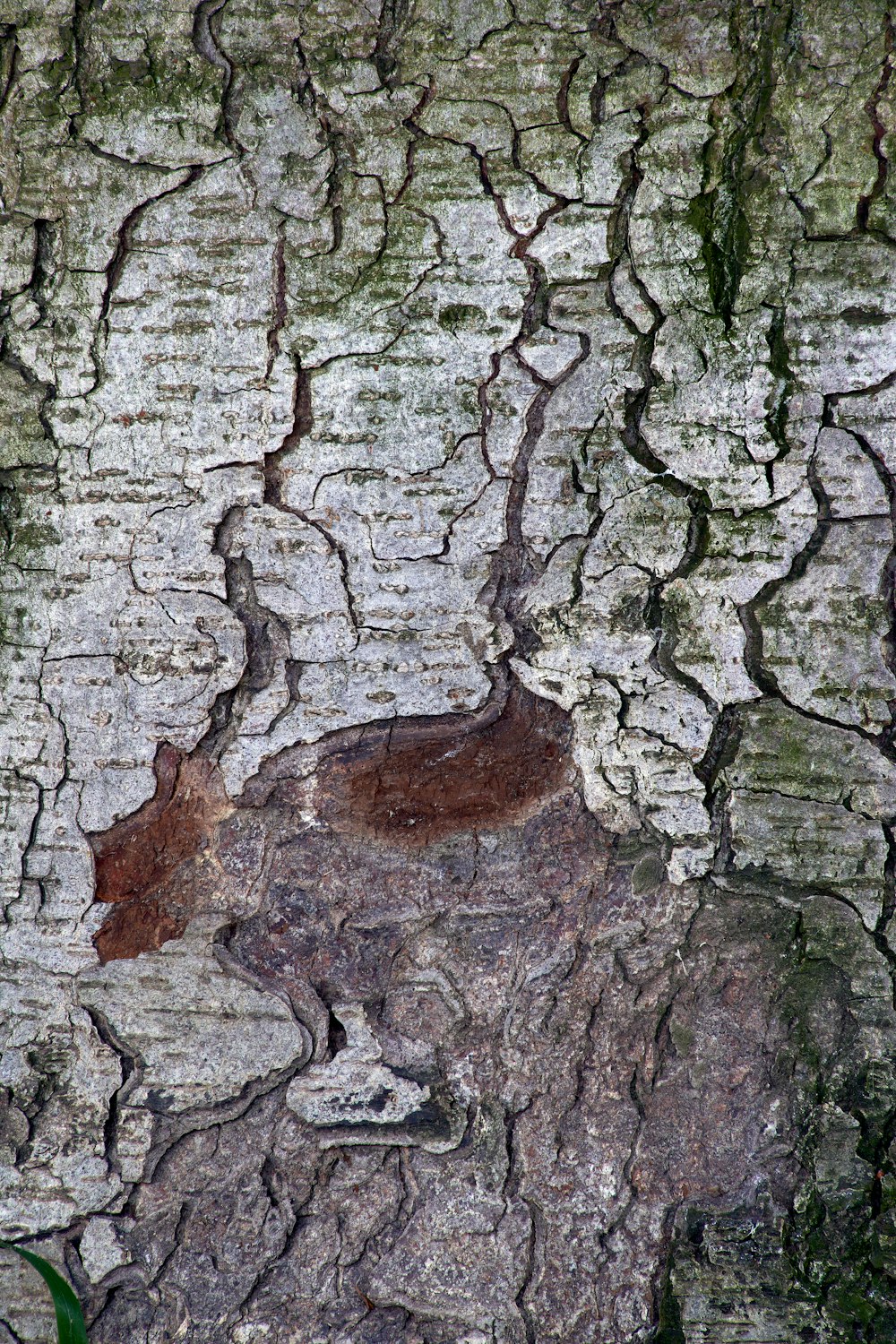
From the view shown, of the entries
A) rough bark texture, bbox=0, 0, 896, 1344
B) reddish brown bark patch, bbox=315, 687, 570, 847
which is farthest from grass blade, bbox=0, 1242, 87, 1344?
reddish brown bark patch, bbox=315, 687, 570, 847

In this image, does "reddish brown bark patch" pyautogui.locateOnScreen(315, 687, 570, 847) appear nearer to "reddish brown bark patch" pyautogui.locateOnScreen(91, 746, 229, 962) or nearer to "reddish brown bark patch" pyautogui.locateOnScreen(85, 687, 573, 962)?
"reddish brown bark patch" pyautogui.locateOnScreen(85, 687, 573, 962)

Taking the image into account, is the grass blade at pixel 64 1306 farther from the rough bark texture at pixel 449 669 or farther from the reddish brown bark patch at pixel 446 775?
the reddish brown bark patch at pixel 446 775

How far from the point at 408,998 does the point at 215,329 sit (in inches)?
41.3

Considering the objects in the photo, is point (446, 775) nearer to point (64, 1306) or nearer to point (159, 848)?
point (159, 848)

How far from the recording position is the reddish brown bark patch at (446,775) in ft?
4.28

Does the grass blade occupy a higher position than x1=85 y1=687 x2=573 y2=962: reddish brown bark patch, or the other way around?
x1=85 y1=687 x2=573 y2=962: reddish brown bark patch

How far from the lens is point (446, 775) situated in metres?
1.32

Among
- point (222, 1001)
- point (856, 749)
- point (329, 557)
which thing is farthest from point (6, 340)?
point (856, 749)

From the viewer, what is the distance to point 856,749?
1296 mm

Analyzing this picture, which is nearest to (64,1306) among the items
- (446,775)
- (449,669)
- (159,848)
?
(159,848)

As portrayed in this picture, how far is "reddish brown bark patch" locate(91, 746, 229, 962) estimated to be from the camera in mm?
1319

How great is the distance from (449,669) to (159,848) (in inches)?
20.5

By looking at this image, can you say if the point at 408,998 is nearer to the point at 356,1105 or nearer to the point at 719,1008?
the point at 356,1105

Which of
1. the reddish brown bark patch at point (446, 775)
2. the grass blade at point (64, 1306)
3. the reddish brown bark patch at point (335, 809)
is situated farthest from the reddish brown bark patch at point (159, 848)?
the grass blade at point (64, 1306)
